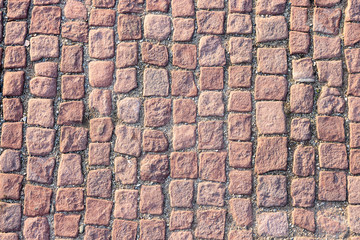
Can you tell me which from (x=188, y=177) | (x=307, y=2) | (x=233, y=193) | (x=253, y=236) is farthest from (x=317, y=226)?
(x=307, y=2)

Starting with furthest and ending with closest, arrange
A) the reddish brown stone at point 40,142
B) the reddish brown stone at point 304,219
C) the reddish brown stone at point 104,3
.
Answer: the reddish brown stone at point 104,3 < the reddish brown stone at point 40,142 < the reddish brown stone at point 304,219

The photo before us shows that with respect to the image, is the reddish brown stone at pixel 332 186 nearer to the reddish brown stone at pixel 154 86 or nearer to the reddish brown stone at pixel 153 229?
the reddish brown stone at pixel 153 229

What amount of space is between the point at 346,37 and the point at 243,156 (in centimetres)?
139

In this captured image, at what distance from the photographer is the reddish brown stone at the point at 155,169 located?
300 centimetres

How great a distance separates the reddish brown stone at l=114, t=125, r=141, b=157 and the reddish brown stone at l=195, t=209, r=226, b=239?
2.57 feet

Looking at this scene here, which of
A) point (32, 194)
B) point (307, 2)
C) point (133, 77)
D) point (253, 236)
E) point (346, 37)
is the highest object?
point (307, 2)

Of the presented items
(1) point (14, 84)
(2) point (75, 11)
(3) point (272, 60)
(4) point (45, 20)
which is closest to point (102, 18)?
(2) point (75, 11)

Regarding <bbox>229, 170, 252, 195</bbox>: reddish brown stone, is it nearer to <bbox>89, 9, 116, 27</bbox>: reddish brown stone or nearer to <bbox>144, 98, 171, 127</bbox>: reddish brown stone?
<bbox>144, 98, 171, 127</bbox>: reddish brown stone

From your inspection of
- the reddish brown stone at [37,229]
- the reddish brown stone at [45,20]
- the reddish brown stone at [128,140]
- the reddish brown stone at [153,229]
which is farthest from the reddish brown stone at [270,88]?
the reddish brown stone at [37,229]

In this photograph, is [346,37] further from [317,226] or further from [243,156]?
[317,226]

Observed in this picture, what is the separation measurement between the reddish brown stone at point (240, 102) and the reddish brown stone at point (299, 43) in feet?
1.88

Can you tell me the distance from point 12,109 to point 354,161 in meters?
2.99

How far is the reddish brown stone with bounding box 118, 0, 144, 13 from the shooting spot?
10.3ft

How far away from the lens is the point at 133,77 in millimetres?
3068
